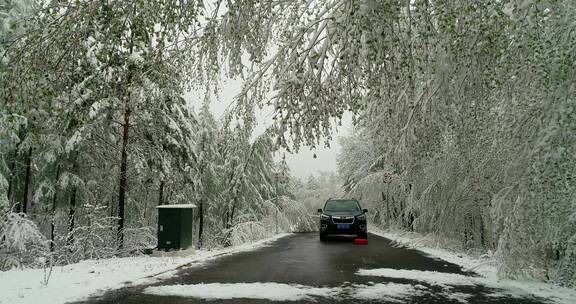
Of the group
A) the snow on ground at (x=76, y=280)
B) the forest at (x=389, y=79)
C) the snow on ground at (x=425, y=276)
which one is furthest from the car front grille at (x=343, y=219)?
the snow on ground at (x=76, y=280)

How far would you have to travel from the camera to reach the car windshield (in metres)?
18.4

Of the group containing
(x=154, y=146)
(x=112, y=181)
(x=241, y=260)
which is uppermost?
(x=154, y=146)

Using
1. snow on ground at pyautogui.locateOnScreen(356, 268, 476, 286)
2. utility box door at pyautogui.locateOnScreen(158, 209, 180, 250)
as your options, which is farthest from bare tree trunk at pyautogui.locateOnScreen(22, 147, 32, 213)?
snow on ground at pyautogui.locateOnScreen(356, 268, 476, 286)

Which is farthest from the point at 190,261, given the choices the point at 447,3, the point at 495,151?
the point at 447,3

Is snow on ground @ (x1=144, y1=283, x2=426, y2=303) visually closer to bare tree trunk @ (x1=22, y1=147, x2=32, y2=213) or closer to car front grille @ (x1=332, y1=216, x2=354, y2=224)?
car front grille @ (x1=332, y1=216, x2=354, y2=224)

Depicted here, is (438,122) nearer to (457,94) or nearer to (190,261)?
(457,94)

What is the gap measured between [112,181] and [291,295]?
17.6 m

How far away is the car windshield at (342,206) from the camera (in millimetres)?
18391

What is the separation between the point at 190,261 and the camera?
1053cm

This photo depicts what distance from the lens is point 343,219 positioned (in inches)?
700

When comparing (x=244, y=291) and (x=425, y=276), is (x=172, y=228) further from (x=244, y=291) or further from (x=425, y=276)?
(x=425, y=276)

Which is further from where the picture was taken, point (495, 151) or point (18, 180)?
point (18, 180)

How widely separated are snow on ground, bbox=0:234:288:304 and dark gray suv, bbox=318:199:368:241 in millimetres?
8393

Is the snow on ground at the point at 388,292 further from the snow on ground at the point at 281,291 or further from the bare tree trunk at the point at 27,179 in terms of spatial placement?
the bare tree trunk at the point at 27,179
